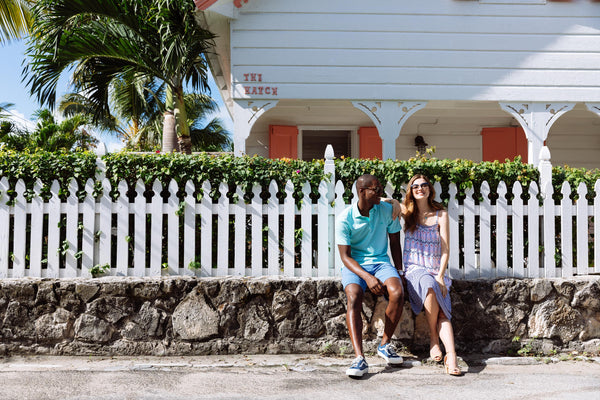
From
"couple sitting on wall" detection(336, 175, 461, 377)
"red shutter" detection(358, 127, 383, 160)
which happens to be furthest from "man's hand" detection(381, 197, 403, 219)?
"red shutter" detection(358, 127, 383, 160)

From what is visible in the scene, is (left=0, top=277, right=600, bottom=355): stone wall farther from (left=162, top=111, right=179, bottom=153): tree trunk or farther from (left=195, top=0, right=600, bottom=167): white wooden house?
(left=162, top=111, right=179, bottom=153): tree trunk

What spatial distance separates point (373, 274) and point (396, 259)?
328 mm

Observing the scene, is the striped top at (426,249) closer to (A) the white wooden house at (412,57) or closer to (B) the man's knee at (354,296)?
(B) the man's knee at (354,296)

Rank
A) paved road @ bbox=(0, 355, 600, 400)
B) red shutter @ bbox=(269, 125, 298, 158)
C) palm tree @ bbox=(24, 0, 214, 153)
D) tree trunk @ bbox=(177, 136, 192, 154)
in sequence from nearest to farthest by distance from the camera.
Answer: paved road @ bbox=(0, 355, 600, 400) < palm tree @ bbox=(24, 0, 214, 153) < tree trunk @ bbox=(177, 136, 192, 154) < red shutter @ bbox=(269, 125, 298, 158)

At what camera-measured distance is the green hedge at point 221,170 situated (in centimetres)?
429

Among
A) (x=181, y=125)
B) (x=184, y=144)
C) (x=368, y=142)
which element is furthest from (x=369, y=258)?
(x=368, y=142)

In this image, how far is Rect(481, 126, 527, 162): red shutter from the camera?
33.4ft

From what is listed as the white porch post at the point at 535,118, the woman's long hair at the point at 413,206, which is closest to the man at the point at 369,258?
the woman's long hair at the point at 413,206

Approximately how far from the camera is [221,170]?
4371 millimetres

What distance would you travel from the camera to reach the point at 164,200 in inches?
177

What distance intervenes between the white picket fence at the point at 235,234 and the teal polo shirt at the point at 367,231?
414mm

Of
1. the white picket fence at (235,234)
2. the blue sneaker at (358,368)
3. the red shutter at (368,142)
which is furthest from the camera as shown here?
the red shutter at (368,142)

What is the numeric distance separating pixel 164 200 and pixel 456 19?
563 centimetres

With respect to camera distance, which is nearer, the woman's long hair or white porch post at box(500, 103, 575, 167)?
the woman's long hair
